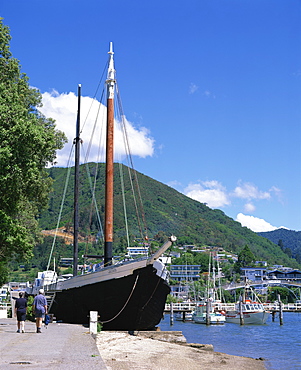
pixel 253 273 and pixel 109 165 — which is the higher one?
pixel 253 273

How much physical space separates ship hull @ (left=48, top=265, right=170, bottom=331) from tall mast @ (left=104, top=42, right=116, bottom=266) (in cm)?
195

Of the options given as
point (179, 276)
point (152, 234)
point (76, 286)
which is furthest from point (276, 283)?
point (76, 286)

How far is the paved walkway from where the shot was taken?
9859 millimetres

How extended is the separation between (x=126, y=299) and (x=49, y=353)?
11.0m

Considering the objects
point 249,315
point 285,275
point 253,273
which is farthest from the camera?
point 253,273

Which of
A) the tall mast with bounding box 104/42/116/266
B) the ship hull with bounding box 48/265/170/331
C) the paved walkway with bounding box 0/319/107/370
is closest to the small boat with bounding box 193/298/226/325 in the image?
the tall mast with bounding box 104/42/116/266

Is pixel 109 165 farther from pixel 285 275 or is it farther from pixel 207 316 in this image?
pixel 285 275

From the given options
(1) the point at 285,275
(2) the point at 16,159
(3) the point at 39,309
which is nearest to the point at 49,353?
(3) the point at 39,309

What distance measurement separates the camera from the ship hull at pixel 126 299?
22.3 metres

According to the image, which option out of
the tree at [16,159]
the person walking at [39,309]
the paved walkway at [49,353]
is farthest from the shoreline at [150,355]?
the tree at [16,159]

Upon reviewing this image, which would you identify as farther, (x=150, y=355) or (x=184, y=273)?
(x=184, y=273)

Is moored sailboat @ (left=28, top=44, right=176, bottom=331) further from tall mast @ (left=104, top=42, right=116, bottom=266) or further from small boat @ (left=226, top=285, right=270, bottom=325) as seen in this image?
small boat @ (left=226, top=285, right=270, bottom=325)

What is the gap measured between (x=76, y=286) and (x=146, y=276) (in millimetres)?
4232

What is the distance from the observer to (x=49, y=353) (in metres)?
11.8
